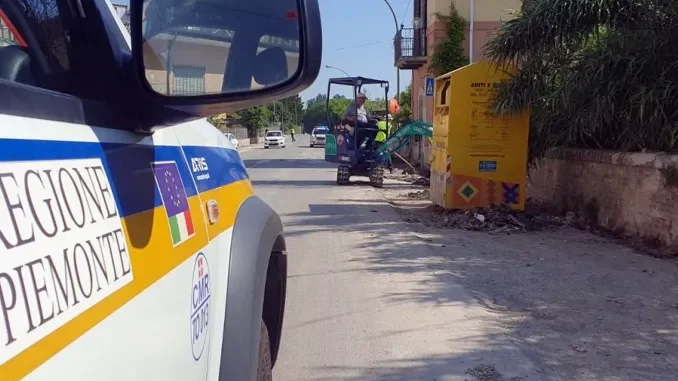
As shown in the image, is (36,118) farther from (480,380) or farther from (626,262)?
(626,262)

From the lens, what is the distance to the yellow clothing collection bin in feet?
39.5

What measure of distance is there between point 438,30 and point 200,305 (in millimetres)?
26736

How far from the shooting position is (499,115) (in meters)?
12.0

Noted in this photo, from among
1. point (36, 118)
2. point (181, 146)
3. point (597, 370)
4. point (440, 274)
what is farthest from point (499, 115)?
point (36, 118)

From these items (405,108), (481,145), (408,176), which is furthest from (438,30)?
(481,145)

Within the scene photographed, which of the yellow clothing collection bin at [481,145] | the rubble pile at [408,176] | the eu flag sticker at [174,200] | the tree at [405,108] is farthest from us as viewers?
the tree at [405,108]

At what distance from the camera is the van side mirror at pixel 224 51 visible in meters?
1.98

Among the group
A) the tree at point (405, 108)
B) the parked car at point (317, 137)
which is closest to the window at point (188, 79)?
the tree at point (405, 108)

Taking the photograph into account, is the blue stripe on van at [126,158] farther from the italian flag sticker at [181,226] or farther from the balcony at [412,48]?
the balcony at [412,48]

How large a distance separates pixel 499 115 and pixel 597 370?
7.54 meters

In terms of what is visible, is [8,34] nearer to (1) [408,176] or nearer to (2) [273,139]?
(1) [408,176]

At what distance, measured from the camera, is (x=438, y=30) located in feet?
91.6

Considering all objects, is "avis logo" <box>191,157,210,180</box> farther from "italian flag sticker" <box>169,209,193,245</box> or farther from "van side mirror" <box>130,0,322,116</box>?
"van side mirror" <box>130,0,322,116</box>

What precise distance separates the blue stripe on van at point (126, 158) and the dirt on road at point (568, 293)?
300 cm
